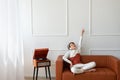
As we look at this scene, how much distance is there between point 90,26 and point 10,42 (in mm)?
1750

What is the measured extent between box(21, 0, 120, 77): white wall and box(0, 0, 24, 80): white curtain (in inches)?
29.2

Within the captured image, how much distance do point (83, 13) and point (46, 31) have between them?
91 centimetres

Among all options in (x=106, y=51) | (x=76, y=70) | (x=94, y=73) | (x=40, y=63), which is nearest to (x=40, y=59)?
(x=40, y=63)

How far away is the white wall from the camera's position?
4.18 metres

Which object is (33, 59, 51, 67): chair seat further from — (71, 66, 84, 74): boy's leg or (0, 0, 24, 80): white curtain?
(71, 66, 84, 74): boy's leg

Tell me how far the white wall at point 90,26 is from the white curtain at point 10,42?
0.74m

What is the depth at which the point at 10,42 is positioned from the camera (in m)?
3.46

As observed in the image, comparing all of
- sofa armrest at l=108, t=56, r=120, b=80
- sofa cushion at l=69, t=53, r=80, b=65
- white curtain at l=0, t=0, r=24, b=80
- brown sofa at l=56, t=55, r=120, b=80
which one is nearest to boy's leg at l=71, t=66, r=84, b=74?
brown sofa at l=56, t=55, r=120, b=80

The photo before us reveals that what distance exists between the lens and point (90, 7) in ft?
13.8

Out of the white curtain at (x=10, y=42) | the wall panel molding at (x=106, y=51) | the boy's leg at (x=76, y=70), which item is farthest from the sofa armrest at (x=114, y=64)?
the white curtain at (x=10, y=42)

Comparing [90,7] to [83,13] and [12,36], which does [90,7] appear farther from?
[12,36]

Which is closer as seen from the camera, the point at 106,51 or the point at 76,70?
the point at 76,70

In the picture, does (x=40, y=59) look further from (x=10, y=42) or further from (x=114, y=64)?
(x=114, y=64)

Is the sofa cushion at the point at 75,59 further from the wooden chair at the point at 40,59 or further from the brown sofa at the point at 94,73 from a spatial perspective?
the wooden chair at the point at 40,59
